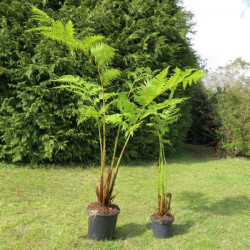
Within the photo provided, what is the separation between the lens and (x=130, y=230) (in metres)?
3.43

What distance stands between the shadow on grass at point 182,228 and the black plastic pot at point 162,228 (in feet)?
0.71

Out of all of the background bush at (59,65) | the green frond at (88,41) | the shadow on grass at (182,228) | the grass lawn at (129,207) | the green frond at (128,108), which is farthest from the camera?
the background bush at (59,65)

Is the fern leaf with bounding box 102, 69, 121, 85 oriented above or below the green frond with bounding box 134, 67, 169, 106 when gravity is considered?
above

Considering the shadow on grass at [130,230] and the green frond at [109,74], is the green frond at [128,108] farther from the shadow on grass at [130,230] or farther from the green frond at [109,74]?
the shadow on grass at [130,230]

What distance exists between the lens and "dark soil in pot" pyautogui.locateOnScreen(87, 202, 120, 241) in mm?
3025

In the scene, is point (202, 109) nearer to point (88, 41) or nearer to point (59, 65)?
point (59, 65)

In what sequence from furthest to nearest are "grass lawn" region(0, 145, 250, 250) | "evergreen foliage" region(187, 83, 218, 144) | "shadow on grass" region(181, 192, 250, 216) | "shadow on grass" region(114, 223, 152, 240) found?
1. "evergreen foliage" region(187, 83, 218, 144)
2. "shadow on grass" region(181, 192, 250, 216)
3. "shadow on grass" region(114, 223, 152, 240)
4. "grass lawn" region(0, 145, 250, 250)

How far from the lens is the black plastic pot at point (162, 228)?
3.16 meters

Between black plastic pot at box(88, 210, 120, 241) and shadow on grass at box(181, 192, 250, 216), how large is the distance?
Result: 1.76 metres

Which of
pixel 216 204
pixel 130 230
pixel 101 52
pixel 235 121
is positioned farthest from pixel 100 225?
pixel 235 121

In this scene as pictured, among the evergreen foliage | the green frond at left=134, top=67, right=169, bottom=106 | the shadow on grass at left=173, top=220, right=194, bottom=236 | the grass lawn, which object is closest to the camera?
the green frond at left=134, top=67, right=169, bottom=106

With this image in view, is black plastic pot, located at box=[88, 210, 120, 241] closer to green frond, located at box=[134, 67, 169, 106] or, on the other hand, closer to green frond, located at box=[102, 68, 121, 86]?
green frond, located at box=[134, 67, 169, 106]

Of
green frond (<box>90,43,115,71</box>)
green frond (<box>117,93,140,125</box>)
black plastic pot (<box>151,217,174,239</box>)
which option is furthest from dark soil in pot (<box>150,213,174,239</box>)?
green frond (<box>90,43,115,71</box>)

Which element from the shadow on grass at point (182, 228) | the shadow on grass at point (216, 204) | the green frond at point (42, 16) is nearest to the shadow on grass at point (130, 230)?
the shadow on grass at point (182, 228)
